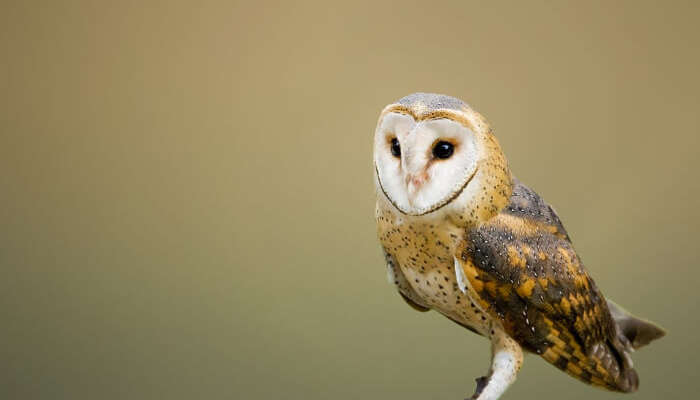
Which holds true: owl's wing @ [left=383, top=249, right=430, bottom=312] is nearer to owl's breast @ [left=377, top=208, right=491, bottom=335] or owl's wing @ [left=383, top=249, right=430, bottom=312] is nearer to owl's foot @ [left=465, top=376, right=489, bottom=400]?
owl's breast @ [left=377, top=208, right=491, bottom=335]

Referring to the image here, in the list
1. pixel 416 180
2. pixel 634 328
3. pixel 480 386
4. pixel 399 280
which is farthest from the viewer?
pixel 634 328

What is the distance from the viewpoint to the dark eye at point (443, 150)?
110cm

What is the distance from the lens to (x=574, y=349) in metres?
1.24

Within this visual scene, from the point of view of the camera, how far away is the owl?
1094 millimetres

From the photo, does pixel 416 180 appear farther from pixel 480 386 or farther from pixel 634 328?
pixel 634 328

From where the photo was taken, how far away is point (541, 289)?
1174 mm

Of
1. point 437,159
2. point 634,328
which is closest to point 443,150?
point 437,159

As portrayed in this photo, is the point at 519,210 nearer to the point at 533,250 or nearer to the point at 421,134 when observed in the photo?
the point at 533,250

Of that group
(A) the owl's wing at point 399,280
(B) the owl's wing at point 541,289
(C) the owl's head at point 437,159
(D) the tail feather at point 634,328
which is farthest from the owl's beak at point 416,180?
(D) the tail feather at point 634,328

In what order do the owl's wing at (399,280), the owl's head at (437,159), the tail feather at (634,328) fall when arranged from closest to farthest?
the owl's head at (437,159)
the owl's wing at (399,280)
the tail feather at (634,328)

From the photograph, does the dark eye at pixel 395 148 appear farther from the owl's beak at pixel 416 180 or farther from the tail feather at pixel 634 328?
the tail feather at pixel 634 328

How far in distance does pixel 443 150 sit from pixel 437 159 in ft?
0.06

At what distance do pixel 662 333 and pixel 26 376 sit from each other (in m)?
1.72

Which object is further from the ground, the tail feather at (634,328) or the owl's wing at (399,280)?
the tail feather at (634,328)
